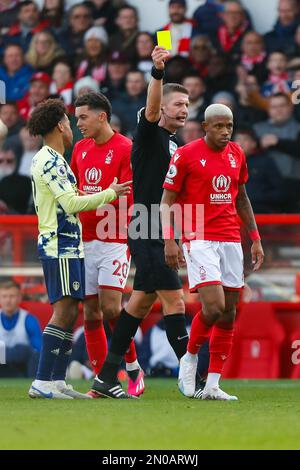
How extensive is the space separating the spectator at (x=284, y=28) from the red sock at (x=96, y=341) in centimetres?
658

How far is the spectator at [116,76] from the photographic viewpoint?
1497cm

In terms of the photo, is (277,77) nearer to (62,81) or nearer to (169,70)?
(169,70)

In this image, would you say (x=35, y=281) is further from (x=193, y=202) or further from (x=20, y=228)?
(x=193, y=202)

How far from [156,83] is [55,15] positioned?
8.35 meters

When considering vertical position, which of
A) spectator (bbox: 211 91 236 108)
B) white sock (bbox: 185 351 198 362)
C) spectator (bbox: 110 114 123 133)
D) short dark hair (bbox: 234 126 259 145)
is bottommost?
white sock (bbox: 185 351 198 362)

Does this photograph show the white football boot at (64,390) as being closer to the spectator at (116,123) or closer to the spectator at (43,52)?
the spectator at (116,123)

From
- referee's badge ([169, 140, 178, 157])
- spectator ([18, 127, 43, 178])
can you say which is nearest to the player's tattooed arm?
referee's badge ([169, 140, 178, 157])

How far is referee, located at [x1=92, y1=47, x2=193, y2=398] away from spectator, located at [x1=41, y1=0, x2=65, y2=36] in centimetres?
751

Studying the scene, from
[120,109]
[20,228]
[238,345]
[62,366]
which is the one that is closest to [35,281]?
[20,228]

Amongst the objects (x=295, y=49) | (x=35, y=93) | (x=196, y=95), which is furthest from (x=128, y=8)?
(x=295, y=49)

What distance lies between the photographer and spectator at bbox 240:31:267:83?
14.4 metres

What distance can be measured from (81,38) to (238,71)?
2291mm

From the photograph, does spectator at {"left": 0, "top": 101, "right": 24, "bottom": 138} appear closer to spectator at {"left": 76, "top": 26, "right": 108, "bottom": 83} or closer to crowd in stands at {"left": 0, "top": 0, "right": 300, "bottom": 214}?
crowd in stands at {"left": 0, "top": 0, "right": 300, "bottom": 214}

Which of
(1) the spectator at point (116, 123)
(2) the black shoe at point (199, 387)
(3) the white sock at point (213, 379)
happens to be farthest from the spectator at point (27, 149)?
(3) the white sock at point (213, 379)
